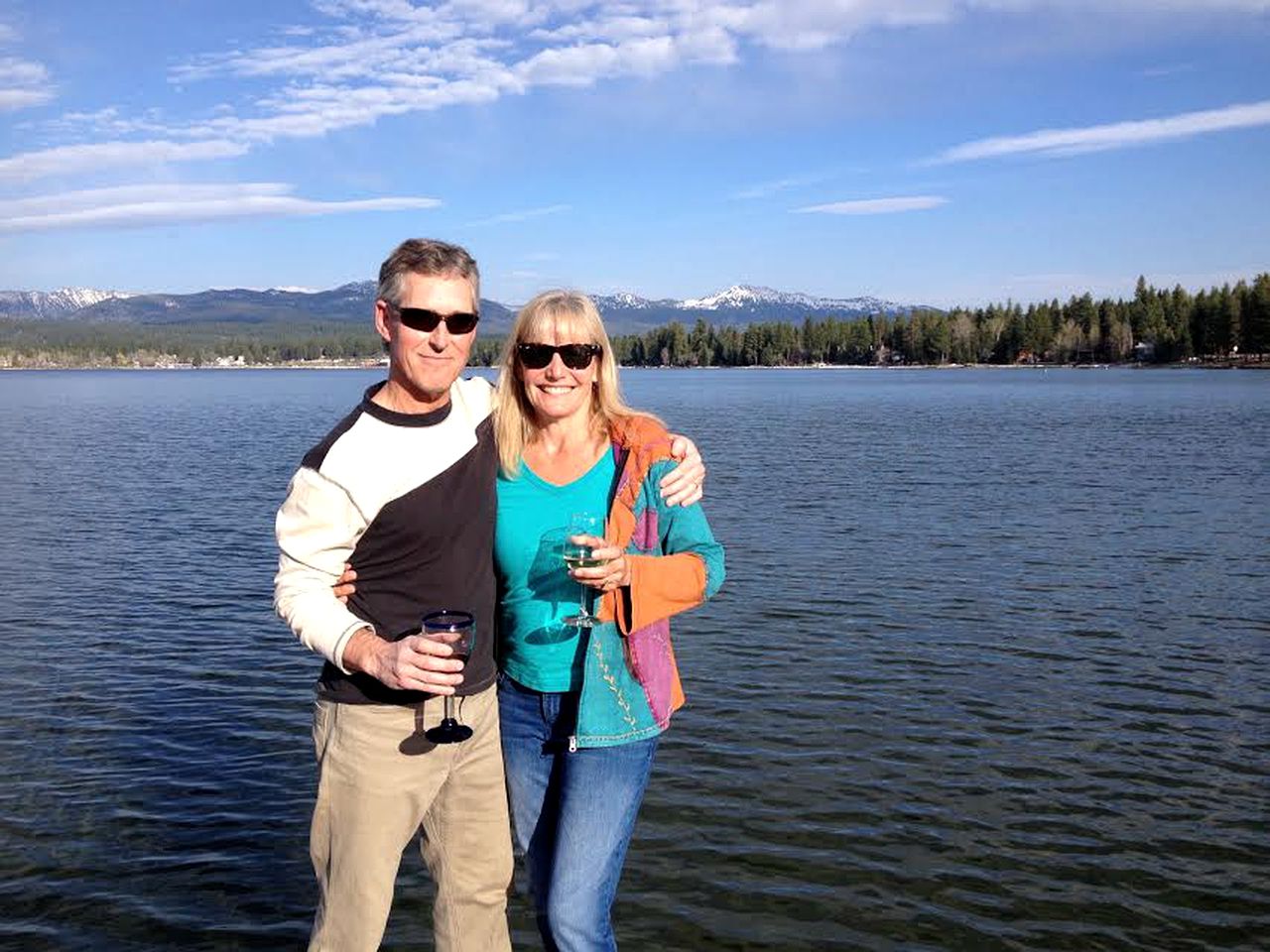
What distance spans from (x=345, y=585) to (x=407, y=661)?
1.73 ft

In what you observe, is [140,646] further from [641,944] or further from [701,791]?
[641,944]

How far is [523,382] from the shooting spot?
4.66 meters

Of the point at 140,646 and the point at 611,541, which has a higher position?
the point at 611,541

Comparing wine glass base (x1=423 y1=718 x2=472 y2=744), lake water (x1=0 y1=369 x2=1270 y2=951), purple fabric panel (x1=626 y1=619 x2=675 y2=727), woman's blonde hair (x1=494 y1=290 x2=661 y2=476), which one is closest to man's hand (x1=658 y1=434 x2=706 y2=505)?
woman's blonde hair (x1=494 y1=290 x2=661 y2=476)

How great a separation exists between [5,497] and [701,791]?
27796 millimetres

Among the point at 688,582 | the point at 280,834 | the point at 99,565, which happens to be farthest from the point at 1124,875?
the point at 99,565

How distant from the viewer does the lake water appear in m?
7.93

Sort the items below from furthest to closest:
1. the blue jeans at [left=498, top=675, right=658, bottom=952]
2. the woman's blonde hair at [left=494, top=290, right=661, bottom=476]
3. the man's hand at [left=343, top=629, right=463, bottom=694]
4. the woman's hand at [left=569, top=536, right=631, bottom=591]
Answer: the woman's blonde hair at [left=494, top=290, right=661, bottom=476]
the blue jeans at [left=498, top=675, right=658, bottom=952]
the woman's hand at [left=569, top=536, right=631, bottom=591]
the man's hand at [left=343, top=629, right=463, bottom=694]

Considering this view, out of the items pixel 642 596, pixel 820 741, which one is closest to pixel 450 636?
pixel 642 596

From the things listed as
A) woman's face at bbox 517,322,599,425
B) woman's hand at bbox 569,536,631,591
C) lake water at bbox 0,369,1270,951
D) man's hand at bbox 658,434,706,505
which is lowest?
lake water at bbox 0,369,1270,951

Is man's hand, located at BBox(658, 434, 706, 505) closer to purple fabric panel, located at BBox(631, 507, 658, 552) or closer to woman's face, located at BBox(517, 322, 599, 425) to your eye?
purple fabric panel, located at BBox(631, 507, 658, 552)

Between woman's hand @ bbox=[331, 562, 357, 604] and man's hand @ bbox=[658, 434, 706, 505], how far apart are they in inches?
49.5

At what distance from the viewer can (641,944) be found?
753 centimetres

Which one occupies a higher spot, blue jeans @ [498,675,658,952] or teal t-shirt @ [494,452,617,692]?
teal t-shirt @ [494,452,617,692]
